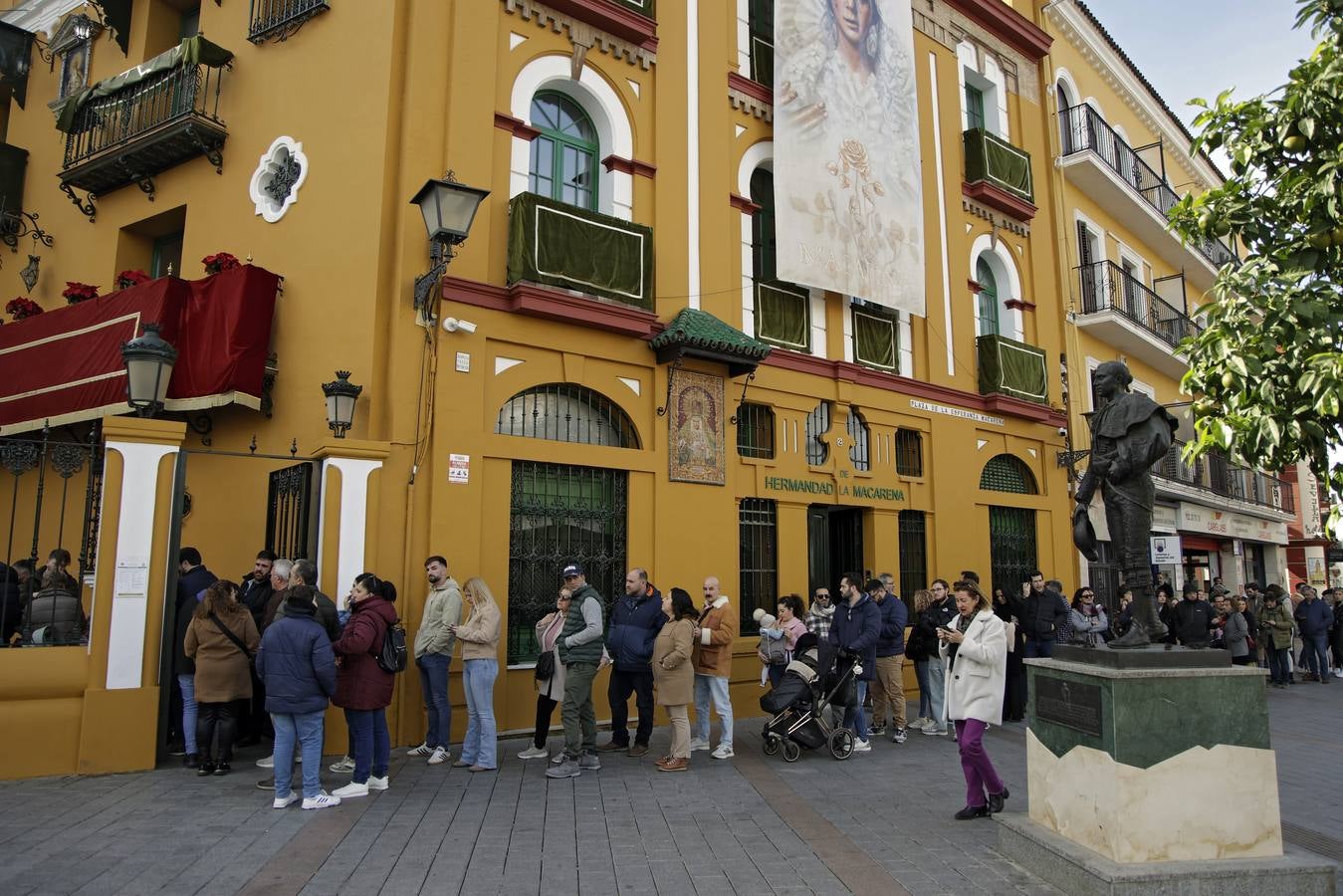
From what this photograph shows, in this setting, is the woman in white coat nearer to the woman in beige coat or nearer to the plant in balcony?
the woman in beige coat

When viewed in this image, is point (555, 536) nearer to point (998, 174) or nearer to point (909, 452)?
point (909, 452)

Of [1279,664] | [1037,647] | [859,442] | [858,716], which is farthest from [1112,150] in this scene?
[858,716]

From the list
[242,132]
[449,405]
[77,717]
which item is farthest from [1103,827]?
[242,132]

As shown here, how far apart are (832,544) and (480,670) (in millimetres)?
7593

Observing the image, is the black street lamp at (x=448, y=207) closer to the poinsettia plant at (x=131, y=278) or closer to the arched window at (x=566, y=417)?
the arched window at (x=566, y=417)

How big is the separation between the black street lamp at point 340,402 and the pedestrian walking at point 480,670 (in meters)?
2.33

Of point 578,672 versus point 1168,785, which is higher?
point 578,672

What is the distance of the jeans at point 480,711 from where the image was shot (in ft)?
27.8

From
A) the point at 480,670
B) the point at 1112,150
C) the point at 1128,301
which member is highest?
the point at 1112,150

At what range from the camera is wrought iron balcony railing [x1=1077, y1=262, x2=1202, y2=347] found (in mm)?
19672

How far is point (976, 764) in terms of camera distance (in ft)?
22.6

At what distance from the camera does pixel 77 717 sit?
313 inches

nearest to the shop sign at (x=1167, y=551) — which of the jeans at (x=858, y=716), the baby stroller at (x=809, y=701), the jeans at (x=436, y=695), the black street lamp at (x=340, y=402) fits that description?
the jeans at (x=858, y=716)

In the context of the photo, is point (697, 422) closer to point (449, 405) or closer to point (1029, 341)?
point (449, 405)
